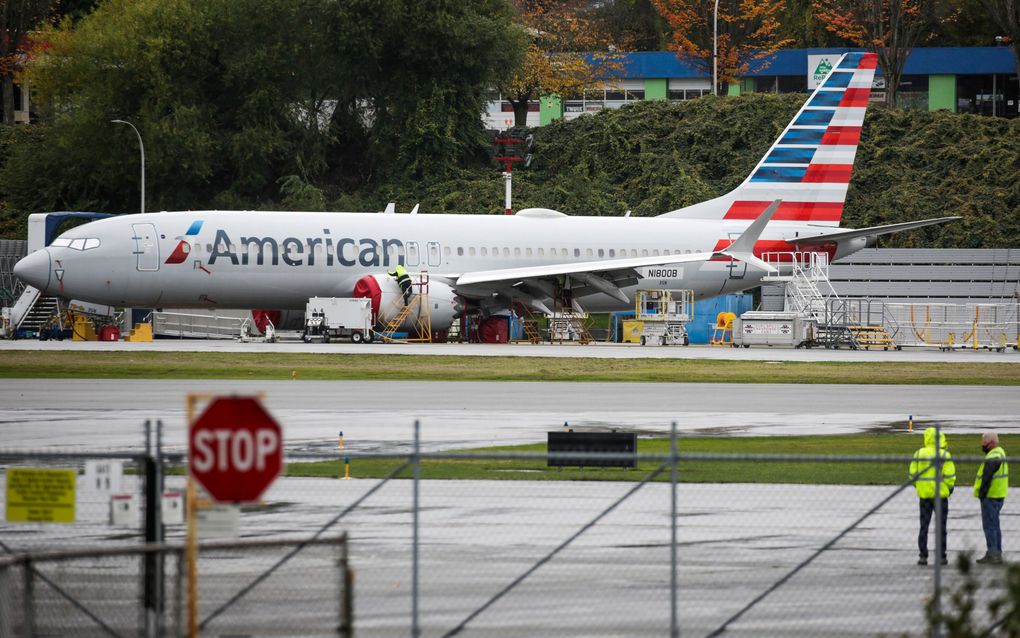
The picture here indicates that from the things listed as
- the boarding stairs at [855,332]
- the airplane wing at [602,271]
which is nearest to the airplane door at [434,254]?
the airplane wing at [602,271]

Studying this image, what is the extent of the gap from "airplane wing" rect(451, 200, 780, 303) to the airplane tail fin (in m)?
3.93

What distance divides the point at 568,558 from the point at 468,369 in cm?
2363

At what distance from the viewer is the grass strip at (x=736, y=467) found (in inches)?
805

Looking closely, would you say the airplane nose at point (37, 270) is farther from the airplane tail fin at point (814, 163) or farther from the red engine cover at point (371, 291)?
the airplane tail fin at point (814, 163)

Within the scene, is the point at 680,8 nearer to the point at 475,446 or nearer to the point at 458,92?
the point at 458,92

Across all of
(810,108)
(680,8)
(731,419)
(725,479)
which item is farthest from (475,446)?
(680,8)

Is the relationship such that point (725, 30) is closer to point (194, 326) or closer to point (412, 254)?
point (194, 326)

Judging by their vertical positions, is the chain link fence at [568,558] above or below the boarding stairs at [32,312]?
below

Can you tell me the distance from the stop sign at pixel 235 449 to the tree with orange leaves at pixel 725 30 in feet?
280

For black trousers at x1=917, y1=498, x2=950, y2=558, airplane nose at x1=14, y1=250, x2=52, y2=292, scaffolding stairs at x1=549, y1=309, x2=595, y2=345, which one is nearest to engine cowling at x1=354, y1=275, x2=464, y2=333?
scaffolding stairs at x1=549, y1=309, x2=595, y2=345

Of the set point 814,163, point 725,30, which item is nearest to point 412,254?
point 814,163

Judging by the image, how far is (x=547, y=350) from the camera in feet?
150

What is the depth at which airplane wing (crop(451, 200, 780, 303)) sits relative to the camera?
1911 inches

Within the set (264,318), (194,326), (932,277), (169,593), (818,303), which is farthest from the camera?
(932,277)
